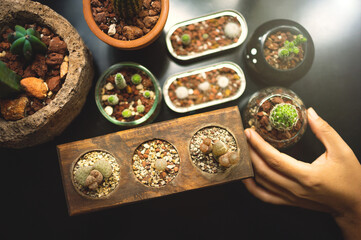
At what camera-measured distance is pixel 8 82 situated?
99 centimetres

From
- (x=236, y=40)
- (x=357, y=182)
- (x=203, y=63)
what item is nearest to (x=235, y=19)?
(x=236, y=40)

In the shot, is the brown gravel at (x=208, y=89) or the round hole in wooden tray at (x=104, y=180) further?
the brown gravel at (x=208, y=89)

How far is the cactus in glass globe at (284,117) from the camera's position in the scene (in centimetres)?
108

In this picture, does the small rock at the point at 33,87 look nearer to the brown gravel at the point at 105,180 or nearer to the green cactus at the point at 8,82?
the green cactus at the point at 8,82

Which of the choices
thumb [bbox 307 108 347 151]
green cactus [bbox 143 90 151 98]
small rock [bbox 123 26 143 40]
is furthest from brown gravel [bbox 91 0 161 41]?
thumb [bbox 307 108 347 151]

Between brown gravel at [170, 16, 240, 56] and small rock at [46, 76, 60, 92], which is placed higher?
brown gravel at [170, 16, 240, 56]

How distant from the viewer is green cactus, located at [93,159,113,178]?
1.07 metres

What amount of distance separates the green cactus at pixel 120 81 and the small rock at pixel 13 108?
43 centimetres

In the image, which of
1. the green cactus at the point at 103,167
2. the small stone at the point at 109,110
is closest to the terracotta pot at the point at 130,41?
the small stone at the point at 109,110

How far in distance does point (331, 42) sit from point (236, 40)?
59cm

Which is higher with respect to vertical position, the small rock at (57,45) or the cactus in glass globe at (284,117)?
the small rock at (57,45)

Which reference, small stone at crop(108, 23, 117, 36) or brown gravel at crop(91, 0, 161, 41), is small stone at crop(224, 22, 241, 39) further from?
small stone at crop(108, 23, 117, 36)

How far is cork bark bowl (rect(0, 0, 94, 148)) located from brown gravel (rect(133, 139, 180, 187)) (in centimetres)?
40

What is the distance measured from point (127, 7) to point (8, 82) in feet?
2.00
